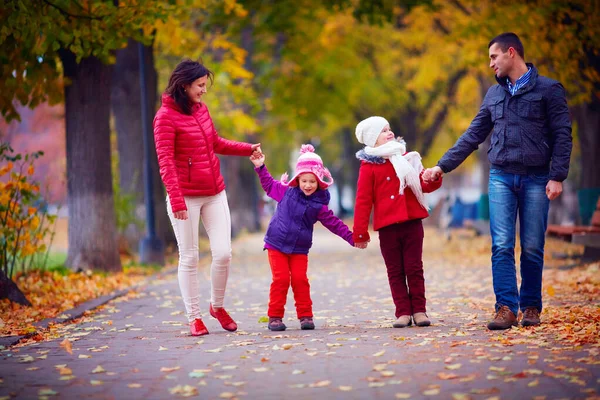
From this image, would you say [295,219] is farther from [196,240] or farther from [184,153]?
[184,153]

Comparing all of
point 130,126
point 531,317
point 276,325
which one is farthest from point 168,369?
point 130,126

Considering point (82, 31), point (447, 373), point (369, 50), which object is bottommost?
point (447, 373)

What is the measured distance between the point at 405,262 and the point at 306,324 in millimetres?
980

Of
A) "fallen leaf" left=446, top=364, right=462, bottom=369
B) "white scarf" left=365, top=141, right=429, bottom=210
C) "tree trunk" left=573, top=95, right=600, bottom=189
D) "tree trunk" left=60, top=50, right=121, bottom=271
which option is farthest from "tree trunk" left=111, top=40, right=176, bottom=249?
"fallen leaf" left=446, top=364, right=462, bottom=369

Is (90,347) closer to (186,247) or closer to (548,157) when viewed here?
(186,247)

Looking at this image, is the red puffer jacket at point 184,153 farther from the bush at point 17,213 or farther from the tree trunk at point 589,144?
the tree trunk at point 589,144

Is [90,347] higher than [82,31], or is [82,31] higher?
[82,31]

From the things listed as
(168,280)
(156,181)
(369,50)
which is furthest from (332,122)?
(168,280)

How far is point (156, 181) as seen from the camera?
19094 mm

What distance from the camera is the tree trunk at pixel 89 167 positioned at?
1413 cm

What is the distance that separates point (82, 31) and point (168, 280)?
186 inches

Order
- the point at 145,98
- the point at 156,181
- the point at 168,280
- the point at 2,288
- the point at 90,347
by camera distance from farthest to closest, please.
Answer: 1. the point at 156,181
2. the point at 145,98
3. the point at 168,280
4. the point at 2,288
5. the point at 90,347

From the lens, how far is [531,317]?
300 inches

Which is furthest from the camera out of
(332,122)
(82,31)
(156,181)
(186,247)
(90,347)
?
(332,122)
